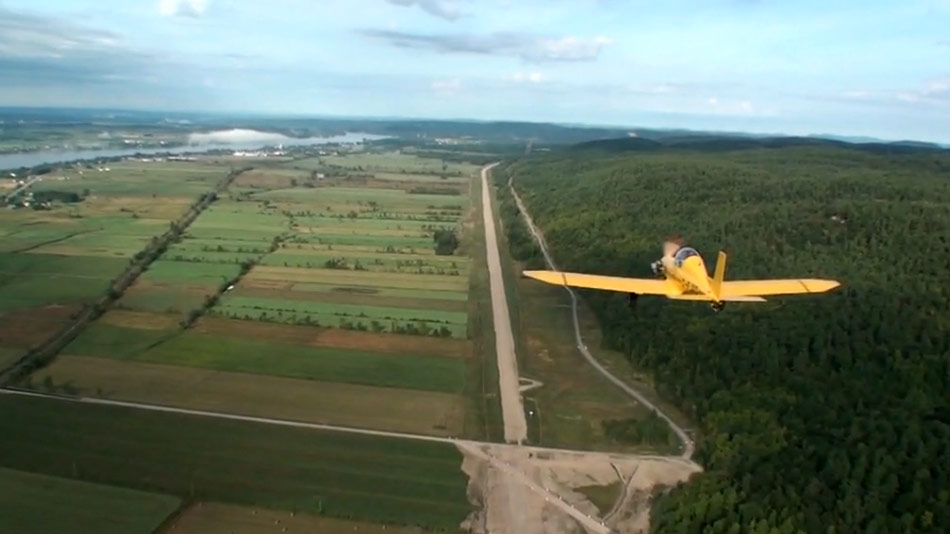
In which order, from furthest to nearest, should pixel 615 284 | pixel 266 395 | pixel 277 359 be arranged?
pixel 277 359 < pixel 266 395 < pixel 615 284

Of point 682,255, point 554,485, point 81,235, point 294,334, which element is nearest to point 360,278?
point 294,334

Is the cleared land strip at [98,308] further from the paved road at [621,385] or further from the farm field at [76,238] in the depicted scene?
the paved road at [621,385]

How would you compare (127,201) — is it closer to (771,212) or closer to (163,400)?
(163,400)

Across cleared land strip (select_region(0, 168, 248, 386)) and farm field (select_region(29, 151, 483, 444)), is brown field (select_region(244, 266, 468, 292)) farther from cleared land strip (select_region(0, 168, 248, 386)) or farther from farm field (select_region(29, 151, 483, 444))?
cleared land strip (select_region(0, 168, 248, 386))

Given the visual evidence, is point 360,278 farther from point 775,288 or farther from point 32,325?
point 775,288

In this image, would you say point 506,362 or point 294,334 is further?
point 294,334

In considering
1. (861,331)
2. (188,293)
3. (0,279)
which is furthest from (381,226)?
(861,331)
